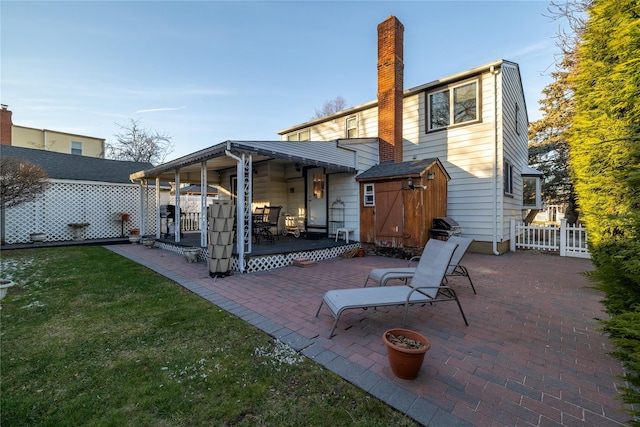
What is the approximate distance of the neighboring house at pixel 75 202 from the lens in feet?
34.9

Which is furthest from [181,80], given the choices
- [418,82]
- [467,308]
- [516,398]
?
[516,398]

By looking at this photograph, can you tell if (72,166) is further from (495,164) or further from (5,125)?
(495,164)

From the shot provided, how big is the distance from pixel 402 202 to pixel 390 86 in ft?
15.3

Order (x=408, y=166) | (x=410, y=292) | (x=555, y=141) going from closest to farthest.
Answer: (x=410, y=292)
(x=408, y=166)
(x=555, y=141)

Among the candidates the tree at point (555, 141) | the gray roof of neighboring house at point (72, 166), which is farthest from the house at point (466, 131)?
the gray roof of neighboring house at point (72, 166)

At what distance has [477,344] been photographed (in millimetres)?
2945

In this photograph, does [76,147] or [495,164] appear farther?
[76,147]

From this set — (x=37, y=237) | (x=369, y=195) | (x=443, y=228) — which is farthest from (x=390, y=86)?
(x=37, y=237)

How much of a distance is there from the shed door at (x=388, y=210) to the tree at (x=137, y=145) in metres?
24.4

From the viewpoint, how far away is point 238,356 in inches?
107

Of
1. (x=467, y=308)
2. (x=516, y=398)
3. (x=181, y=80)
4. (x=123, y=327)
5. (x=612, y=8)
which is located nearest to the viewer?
(x=516, y=398)

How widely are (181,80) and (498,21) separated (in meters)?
12.3

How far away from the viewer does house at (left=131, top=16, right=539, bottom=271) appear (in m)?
A: 7.95

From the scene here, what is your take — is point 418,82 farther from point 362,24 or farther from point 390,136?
point 362,24
